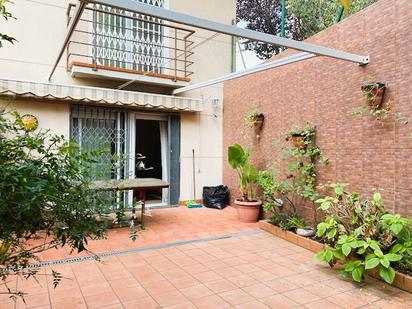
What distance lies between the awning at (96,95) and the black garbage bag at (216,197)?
10.6ft

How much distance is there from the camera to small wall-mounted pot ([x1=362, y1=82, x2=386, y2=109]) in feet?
20.7

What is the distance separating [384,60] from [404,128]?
1502 mm

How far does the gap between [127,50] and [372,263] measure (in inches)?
392

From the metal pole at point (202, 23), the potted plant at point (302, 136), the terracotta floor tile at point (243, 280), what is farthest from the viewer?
the potted plant at point (302, 136)

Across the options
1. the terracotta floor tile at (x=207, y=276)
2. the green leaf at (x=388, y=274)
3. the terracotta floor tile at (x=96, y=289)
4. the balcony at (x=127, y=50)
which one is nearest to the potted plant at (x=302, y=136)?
the green leaf at (x=388, y=274)

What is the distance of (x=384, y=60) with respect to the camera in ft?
20.9

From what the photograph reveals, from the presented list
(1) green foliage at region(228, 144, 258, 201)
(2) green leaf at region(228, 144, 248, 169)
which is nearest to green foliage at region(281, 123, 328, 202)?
(1) green foliage at region(228, 144, 258, 201)

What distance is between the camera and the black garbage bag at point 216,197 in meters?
12.0

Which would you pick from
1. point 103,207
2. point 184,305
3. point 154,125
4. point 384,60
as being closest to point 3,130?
point 103,207

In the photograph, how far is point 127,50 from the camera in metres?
11.1

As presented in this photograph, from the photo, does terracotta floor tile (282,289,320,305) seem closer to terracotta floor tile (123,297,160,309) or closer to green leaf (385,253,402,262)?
green leaf (385,253,402,262)

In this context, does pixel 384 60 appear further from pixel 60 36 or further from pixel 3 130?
pixel 60 36

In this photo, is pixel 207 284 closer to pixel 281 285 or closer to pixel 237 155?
pixel 281 285

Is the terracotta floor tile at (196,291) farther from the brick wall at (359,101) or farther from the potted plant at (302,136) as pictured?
the potted plant at (302,136)
